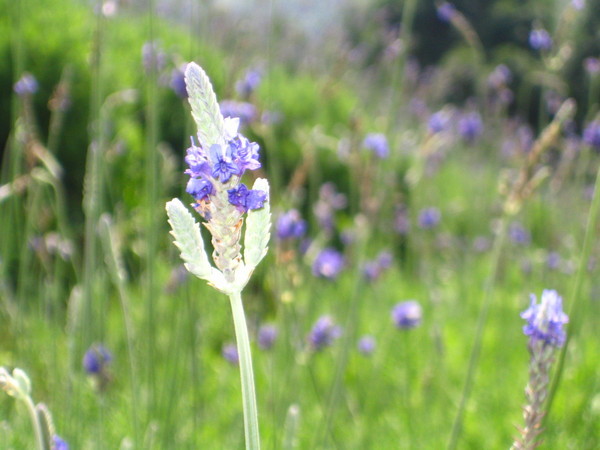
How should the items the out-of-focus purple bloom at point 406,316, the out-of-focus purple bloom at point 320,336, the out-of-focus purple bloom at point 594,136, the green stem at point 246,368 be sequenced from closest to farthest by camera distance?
the green stem at point 246,368 → the out-of-focus purple bloom at point 594,136 → the out-of-focus purple bloom at point 320,336 → the out-of-focus purple bloom at point 406,316

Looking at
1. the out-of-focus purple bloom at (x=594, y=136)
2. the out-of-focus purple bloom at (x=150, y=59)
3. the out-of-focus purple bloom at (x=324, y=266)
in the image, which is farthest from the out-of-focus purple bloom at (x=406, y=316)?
the out-of-focus purple bloom at (x=150, y=59)

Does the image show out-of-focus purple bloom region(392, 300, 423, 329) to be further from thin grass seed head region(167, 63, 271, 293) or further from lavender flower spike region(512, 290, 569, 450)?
thin grass seed head region(167, 63, 271, 293)

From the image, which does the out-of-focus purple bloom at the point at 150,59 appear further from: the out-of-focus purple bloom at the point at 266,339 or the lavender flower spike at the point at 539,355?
the out-of-focus purple bloom at the point at 266,339

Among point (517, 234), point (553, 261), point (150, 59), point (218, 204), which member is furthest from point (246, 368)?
point (517, 234)

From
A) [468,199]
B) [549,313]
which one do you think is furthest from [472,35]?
[468,199]

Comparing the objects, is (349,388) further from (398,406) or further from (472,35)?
(472,35)
